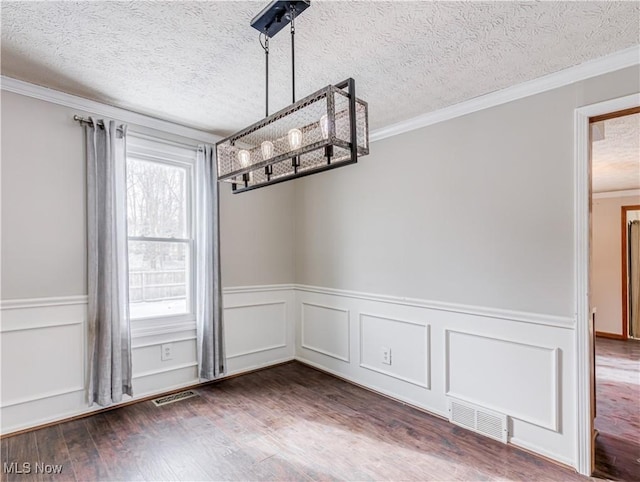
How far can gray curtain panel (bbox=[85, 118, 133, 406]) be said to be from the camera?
9.55ft

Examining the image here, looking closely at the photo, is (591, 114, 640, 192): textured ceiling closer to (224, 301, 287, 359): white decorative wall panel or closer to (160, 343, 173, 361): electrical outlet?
(224, 301, 287, 359): white decorative wall panel

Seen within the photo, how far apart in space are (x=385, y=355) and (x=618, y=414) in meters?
2.00

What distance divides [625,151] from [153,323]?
17.5 ft

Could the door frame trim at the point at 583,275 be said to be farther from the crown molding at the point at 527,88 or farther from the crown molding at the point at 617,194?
the crown molding at the point at 617,194

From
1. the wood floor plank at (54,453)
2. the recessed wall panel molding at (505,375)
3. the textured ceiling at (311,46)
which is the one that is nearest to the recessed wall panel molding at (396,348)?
the recessed wall panel molding at (505,375)

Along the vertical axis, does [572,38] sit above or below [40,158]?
above

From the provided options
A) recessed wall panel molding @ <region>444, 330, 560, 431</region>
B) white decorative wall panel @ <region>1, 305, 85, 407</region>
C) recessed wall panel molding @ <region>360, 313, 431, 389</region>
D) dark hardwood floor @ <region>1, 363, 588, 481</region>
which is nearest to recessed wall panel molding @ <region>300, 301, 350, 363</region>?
recessed wall panel molding @ <region>360, 313, 431, 389</region>

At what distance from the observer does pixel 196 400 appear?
3238mm

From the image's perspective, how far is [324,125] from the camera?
1583 millimetres

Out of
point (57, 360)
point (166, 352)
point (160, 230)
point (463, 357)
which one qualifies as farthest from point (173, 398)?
point (463, 357)

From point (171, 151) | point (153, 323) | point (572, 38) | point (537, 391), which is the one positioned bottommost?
point (537, 391)

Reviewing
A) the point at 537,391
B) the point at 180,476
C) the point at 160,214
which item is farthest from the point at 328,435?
the point at 160,214

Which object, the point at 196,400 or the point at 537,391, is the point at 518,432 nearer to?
the point at 537,391
